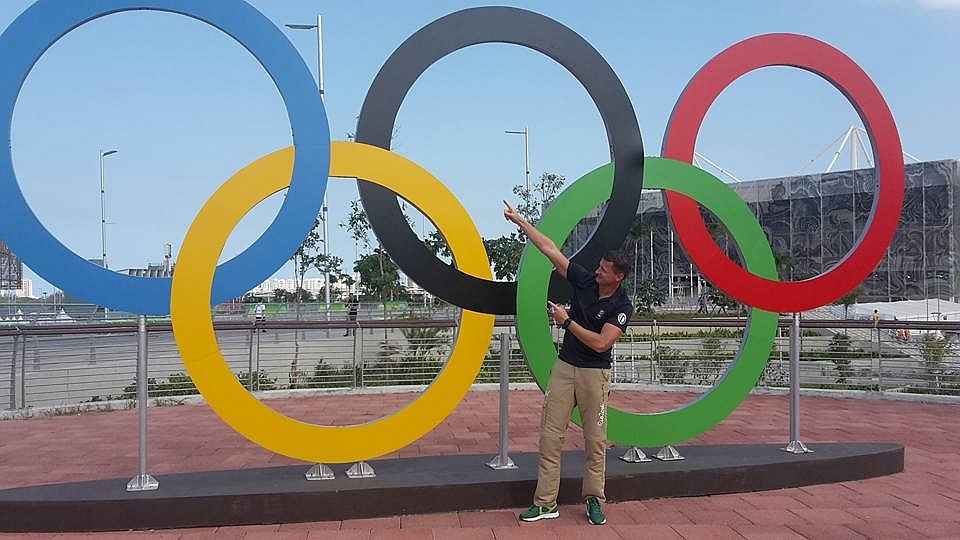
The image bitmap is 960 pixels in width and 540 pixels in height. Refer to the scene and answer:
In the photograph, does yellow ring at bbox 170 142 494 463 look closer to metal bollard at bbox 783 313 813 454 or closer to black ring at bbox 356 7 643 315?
black ring at bbox 356 7 643 315

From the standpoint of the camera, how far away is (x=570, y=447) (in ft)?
25.8

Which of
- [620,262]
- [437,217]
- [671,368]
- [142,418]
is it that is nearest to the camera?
[620,262]

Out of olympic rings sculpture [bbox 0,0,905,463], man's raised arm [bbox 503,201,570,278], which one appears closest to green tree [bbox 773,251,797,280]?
olympic rings sculpture [bbox 0,0,905,463]

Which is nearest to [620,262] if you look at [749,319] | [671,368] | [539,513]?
[539,513]

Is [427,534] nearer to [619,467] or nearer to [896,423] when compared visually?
[619,467]

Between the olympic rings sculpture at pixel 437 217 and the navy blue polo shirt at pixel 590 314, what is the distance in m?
0.61

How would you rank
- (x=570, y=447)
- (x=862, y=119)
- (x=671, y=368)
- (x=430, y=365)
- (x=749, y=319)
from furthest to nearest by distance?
(x=671, y=368)
(x=430, y=365)
(x=570, y=447)
(x=862, y=119)
(x=749, y=319)

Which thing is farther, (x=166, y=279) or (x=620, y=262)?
(x=166, y=279)

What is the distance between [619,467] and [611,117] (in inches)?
111

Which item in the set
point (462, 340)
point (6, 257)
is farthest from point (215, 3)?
point (6, 257)

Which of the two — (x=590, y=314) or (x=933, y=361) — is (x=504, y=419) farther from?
(x=933, y=361)

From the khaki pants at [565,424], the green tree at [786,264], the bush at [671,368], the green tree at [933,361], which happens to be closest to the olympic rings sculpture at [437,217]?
the khaki pants at [565,424]

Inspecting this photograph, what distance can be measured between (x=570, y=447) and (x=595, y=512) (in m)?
2.60

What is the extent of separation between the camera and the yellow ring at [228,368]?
211 inches
